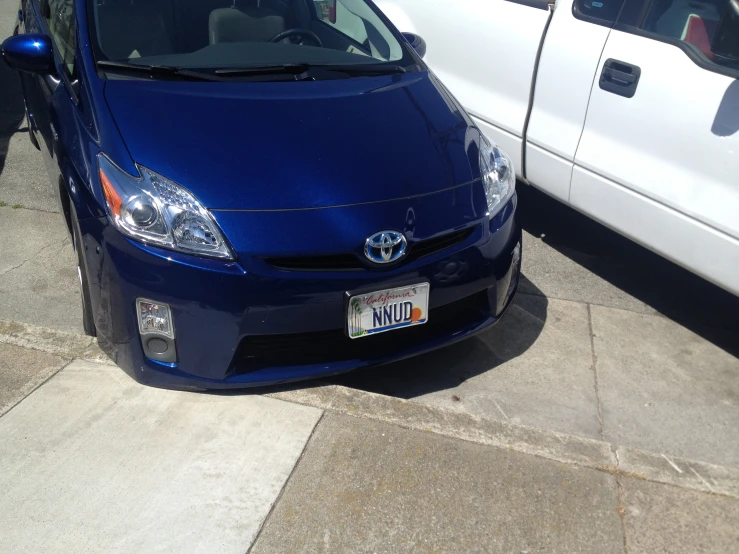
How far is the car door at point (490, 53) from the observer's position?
4.48 meters

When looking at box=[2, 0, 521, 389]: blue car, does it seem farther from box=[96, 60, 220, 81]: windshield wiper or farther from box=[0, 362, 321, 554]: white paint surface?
box=[0, 362, 321, 554]: white paint surface

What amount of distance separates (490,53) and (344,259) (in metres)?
2.39

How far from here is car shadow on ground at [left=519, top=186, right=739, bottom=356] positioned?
4.16 metres

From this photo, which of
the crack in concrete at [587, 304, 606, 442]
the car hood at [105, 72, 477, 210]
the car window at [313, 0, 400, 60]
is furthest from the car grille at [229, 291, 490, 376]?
the car window at [313, 0, 400, 60]

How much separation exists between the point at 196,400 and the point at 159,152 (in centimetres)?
94

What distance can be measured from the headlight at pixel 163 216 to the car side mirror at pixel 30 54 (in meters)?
1.07

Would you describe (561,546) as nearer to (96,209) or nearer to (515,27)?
(96,209)

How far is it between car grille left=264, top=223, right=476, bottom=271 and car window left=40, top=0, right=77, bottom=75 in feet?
4.70

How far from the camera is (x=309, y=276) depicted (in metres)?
2.76

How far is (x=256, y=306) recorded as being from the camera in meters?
2.74

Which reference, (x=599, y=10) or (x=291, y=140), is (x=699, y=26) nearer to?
(x=599, y=10)

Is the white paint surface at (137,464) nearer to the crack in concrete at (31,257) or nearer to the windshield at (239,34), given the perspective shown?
the crack in concrete at (31,257)

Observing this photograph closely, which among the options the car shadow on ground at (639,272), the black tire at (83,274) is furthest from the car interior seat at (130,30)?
the car shadow on ground at (639,272)

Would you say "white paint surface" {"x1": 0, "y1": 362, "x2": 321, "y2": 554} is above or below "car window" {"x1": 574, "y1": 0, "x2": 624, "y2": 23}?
below
